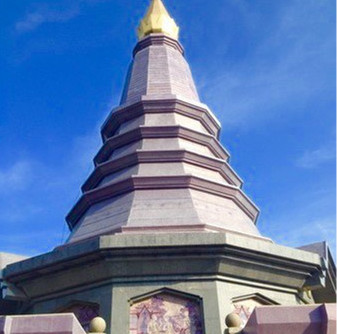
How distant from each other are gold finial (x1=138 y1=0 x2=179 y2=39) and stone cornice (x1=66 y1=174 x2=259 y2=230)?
28.8ft

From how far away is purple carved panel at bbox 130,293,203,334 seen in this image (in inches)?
387

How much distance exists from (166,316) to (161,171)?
14.8 feet

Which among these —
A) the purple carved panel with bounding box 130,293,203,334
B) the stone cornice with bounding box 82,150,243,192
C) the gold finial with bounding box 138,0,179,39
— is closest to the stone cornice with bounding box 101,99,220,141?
the stone cornice with bounding box 82,150,243,192

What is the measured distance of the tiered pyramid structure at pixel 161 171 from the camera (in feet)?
40.2

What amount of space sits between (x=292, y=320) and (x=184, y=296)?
2775 millimetres

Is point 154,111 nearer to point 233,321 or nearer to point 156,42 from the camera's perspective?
point 156,42

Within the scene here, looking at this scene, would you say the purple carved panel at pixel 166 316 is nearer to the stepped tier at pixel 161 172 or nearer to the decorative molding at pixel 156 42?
the stepped tier at pixel 161 172

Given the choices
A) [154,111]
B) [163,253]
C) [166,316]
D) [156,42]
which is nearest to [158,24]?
[156,42]

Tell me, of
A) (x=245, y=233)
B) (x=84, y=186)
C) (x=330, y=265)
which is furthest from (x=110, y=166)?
(x=330, y=265)

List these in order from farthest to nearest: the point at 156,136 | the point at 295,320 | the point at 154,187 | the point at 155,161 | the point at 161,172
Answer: the point at 156,136 → the point at 155,161 → the point at 161,172 → the point at 154,187 → the point at 295,320

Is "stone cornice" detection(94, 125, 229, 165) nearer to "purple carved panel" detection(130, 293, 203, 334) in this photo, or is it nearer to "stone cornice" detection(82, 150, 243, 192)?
"stone cornice" detection(82, 150, 243, 192)

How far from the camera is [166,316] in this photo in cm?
998

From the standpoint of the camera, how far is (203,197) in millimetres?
13109

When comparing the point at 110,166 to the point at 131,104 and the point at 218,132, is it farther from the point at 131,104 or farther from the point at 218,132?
the point at 218,132
